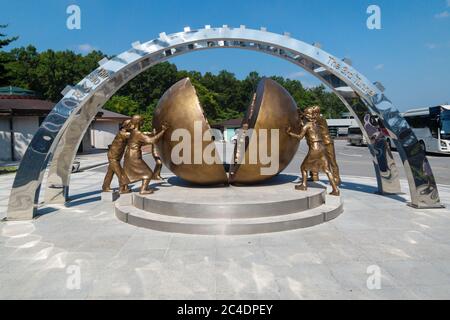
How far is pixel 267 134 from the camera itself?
7945mm

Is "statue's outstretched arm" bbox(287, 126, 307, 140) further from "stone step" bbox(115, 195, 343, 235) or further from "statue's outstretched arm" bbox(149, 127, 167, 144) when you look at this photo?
"statue's outstretched arm" bbox(149, 127, 167, 144)

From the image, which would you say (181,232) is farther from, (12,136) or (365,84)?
(12,136)

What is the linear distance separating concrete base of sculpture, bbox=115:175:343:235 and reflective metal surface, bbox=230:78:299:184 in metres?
0.48

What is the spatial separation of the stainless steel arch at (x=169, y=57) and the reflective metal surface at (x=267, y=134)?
3.59 feet

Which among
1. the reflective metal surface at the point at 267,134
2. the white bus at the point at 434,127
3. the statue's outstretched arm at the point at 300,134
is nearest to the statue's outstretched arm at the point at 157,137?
the reflective metal surface at the point at 267,134

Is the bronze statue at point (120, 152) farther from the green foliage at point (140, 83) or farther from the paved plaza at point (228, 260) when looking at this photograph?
the green foliage at point (140, 83)

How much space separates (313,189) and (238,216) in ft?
8.40

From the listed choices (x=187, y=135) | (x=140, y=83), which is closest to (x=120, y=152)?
(x=187, y=135)

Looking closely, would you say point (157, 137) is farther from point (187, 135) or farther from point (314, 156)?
point (314, 156)

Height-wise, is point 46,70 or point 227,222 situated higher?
point 46,70

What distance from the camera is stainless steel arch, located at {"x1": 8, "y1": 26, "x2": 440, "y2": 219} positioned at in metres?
7.66

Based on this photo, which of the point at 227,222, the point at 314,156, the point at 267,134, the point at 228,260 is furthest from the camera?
the point at 314,156

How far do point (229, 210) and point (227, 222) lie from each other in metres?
0.30
